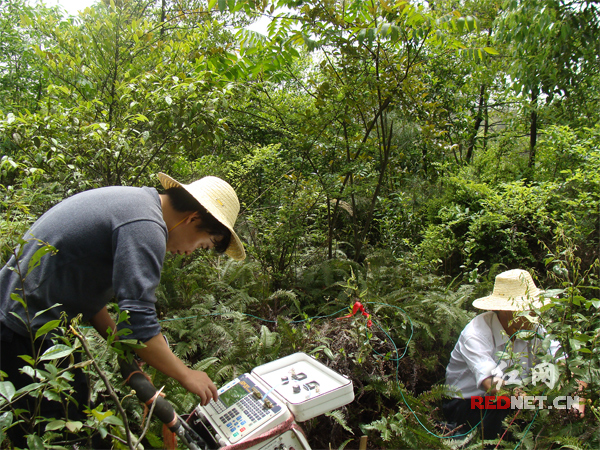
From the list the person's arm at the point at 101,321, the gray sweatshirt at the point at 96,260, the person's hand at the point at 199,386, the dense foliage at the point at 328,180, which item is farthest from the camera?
the dense foliage at the point at 328,180

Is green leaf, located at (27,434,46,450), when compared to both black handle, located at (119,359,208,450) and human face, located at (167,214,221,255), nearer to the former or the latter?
black handle, located at (119,359,208,450)

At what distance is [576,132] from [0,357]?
21.7ft

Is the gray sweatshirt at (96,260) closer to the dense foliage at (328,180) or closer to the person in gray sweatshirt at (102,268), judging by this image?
the person in gray sweatshirt at (102,268)

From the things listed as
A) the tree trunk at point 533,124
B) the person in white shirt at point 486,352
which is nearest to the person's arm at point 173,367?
the person in white shirt at point 486,352

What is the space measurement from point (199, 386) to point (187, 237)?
0.69 m

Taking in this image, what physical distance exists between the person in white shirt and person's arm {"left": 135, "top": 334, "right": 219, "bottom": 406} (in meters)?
1.79

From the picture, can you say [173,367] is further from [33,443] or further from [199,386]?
[33,443]

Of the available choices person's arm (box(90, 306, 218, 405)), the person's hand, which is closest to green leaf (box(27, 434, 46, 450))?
person's arm (box(90, 306, 218, 405))

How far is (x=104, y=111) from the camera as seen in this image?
4230mm

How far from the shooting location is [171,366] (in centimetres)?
165

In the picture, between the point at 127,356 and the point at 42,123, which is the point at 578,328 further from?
the point at 42,123

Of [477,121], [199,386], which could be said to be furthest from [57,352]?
[477,121]

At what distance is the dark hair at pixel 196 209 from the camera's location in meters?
1.90

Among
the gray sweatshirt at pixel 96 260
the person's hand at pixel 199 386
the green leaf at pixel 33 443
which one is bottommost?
the person's hand at pixel 199 386
